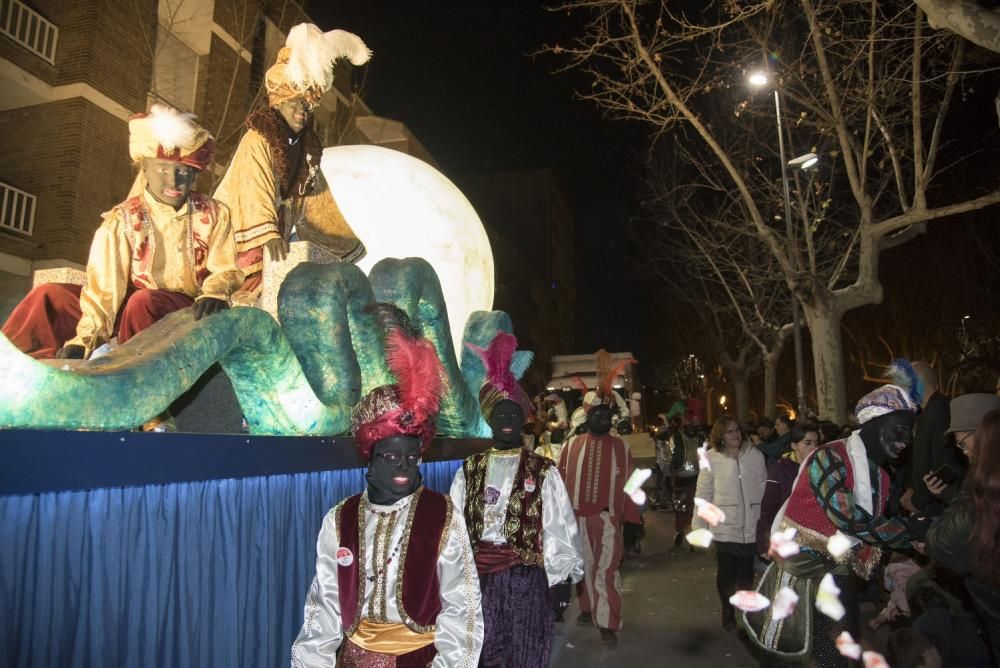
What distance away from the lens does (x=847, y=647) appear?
12.9 ft

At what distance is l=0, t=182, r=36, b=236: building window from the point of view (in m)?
13.6

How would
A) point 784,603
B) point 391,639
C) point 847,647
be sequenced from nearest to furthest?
point 391,639 < point 847,647 < point 784,603

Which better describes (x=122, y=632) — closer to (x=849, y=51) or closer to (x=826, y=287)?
(x=849, y=51)

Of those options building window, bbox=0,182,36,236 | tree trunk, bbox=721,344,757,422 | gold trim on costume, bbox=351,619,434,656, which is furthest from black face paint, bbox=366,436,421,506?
tree trunk, bbox=721,344,757,422

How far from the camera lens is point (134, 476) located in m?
2.60

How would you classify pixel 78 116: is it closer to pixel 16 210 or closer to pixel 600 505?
pixel 16 210

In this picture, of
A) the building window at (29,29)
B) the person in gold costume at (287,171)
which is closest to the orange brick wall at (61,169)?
the building window at (29,29)

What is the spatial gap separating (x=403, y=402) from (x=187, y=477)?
0.87m

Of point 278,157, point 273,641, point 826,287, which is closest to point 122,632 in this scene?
point 273,641

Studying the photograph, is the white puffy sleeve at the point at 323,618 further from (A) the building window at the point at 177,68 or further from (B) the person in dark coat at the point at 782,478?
(A) the building window at the point at 177,68

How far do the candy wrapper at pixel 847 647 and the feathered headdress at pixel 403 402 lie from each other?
2.55 metres

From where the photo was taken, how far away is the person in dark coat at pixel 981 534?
116 inches

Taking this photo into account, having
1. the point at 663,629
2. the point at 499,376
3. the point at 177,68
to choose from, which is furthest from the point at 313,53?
the point at 177,68

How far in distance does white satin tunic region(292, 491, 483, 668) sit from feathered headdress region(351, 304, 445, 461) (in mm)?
270
